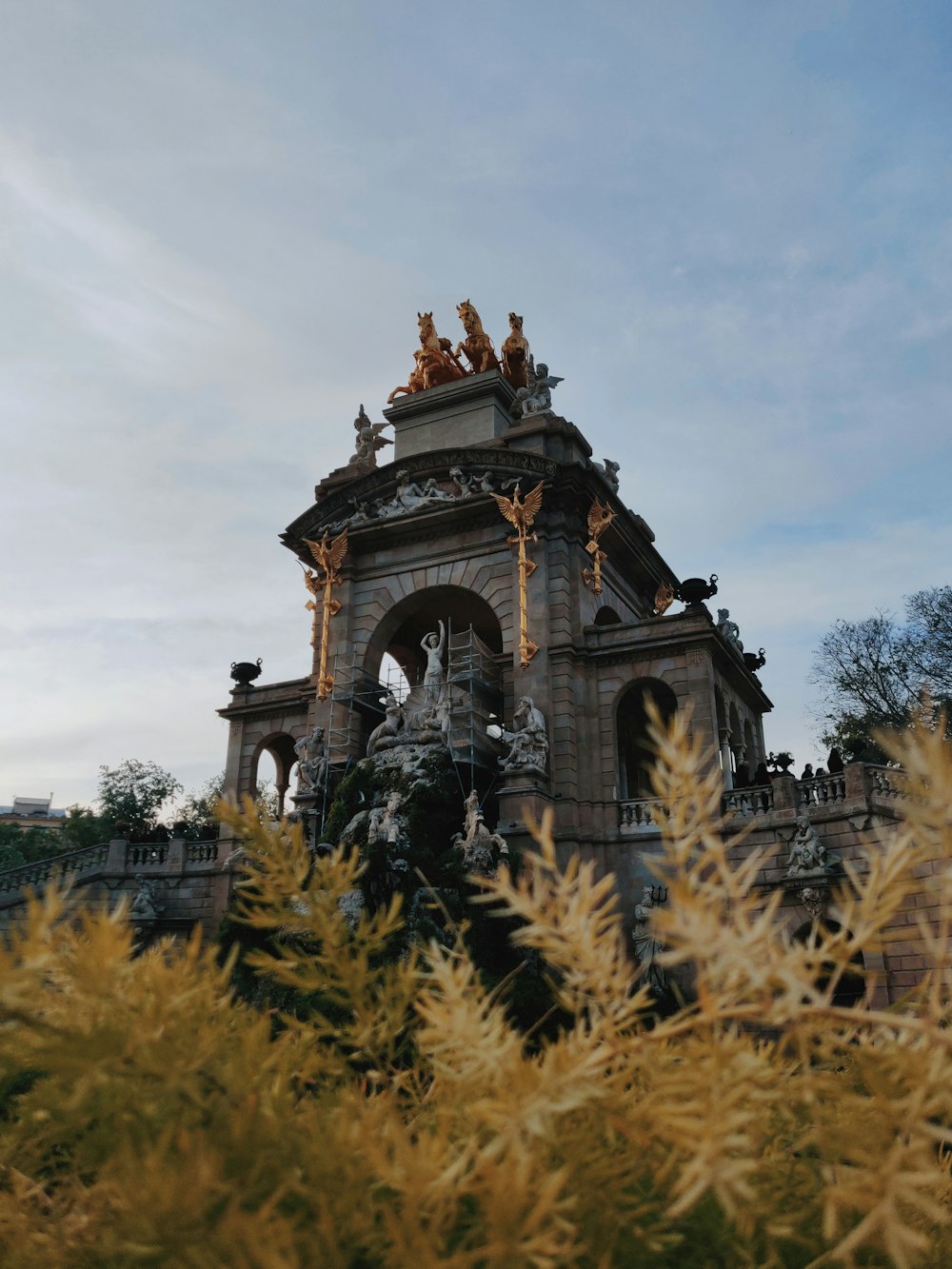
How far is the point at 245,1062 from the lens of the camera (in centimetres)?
238

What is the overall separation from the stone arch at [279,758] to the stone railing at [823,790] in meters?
16.3

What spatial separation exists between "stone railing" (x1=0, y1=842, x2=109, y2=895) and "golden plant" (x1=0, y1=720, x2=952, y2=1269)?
87.7ft

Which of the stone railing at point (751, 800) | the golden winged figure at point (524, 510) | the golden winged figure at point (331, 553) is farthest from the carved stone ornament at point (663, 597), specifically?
the stone railing at point (751, 800)

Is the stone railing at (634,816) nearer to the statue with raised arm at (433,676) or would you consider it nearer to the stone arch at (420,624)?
the statue with raised arm at (433,676)

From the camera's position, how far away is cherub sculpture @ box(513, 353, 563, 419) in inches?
1176

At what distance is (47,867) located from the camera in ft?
91.0

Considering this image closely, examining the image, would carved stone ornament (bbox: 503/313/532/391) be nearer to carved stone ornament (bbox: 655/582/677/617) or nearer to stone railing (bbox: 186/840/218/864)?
carved stone ornament (bbox: 655/582/677/617)

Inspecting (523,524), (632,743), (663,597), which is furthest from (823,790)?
(663,597)

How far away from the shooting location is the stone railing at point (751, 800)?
23.0 metres

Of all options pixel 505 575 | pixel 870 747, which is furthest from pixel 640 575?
pixel 870 747

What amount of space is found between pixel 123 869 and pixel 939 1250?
28.3 m

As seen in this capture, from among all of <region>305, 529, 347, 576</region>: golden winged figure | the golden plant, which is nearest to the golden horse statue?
<region>305, 529, 347, 576</region>: golden winged figure

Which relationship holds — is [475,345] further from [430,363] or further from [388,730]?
A: [388,730]

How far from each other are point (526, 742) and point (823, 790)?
6970mm
